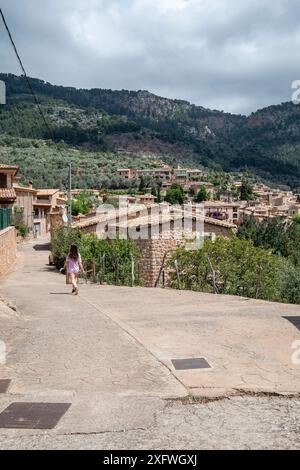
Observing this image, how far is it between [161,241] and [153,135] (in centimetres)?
15995

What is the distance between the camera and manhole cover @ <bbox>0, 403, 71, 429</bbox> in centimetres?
451

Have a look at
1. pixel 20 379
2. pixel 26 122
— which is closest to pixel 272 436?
pixel 20 379

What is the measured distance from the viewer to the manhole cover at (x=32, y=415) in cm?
451

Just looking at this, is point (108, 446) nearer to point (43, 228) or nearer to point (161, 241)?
point (161, 241)

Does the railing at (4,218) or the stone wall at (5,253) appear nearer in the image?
the stone wall at (5,253)

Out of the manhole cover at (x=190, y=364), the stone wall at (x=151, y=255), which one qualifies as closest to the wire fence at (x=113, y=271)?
the stone wall at (x=151, y=255)

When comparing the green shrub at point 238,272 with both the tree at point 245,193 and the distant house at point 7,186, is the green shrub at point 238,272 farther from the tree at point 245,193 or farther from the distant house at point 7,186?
the tree at point 245,193

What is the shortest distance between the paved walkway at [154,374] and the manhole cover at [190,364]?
121 mm

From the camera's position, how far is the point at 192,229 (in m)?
24.7

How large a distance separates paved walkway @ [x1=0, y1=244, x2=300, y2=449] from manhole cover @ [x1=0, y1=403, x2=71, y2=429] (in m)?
0.09

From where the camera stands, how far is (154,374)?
595 centimetres

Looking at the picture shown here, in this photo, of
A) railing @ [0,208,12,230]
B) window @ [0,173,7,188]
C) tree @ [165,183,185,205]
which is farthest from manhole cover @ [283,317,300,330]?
tree @ [165,183,185,205]

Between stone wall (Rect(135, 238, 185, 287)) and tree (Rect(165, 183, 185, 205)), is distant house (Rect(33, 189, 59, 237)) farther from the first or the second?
stone wall (Rect(135, 238, 185, 287))
